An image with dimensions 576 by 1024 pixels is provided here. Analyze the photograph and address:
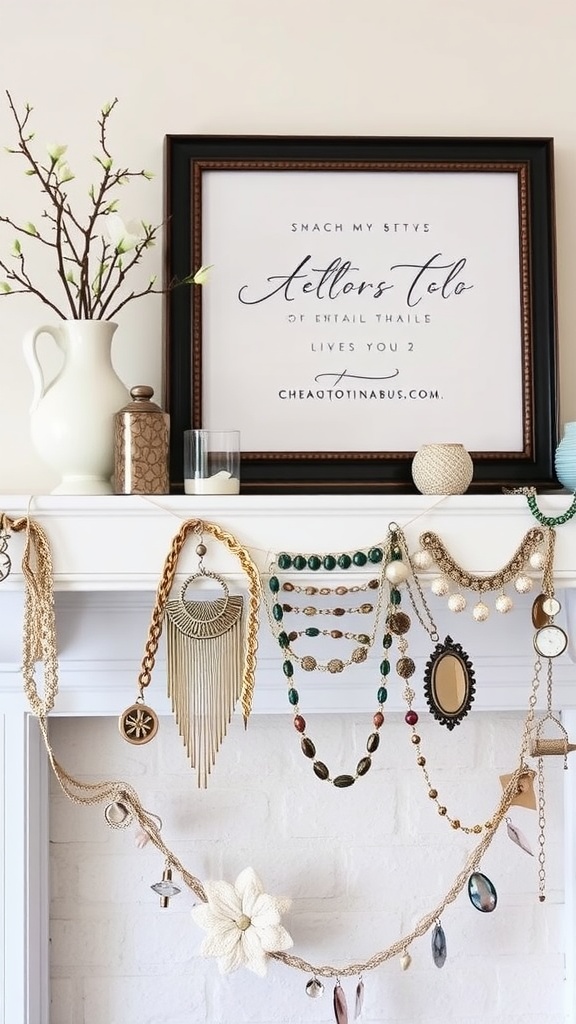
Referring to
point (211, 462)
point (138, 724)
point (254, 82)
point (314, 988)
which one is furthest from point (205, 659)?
point (254, 82)

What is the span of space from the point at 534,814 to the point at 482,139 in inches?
31.5

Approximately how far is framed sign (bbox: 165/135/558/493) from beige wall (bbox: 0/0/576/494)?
0.06 m

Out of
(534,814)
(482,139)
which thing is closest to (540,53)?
(482,139)

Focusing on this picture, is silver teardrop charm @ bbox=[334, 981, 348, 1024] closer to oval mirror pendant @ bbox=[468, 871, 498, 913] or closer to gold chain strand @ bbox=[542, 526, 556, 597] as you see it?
oval mirror pendant @ bbox=[468, 871, 498, 913]

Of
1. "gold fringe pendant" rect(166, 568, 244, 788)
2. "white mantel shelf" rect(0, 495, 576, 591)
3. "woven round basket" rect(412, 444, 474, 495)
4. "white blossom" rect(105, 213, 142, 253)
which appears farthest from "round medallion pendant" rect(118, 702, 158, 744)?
"white blossom" rect(105, 213, 142, 253)

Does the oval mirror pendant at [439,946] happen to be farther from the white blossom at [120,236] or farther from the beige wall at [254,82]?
the white blossom at [120,236]

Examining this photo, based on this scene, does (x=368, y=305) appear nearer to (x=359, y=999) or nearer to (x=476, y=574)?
(x=476, y=574)

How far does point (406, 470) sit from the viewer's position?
1102 millimetres

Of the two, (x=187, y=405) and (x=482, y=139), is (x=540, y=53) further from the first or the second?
(x=187, y=405)

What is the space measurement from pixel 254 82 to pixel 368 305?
300mm

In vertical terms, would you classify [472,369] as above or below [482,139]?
below

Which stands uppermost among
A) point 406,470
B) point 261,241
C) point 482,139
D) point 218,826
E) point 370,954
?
→ point 482,139

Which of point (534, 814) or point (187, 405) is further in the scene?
point (534, 814)

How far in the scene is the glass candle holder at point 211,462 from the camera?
39.1 inches
